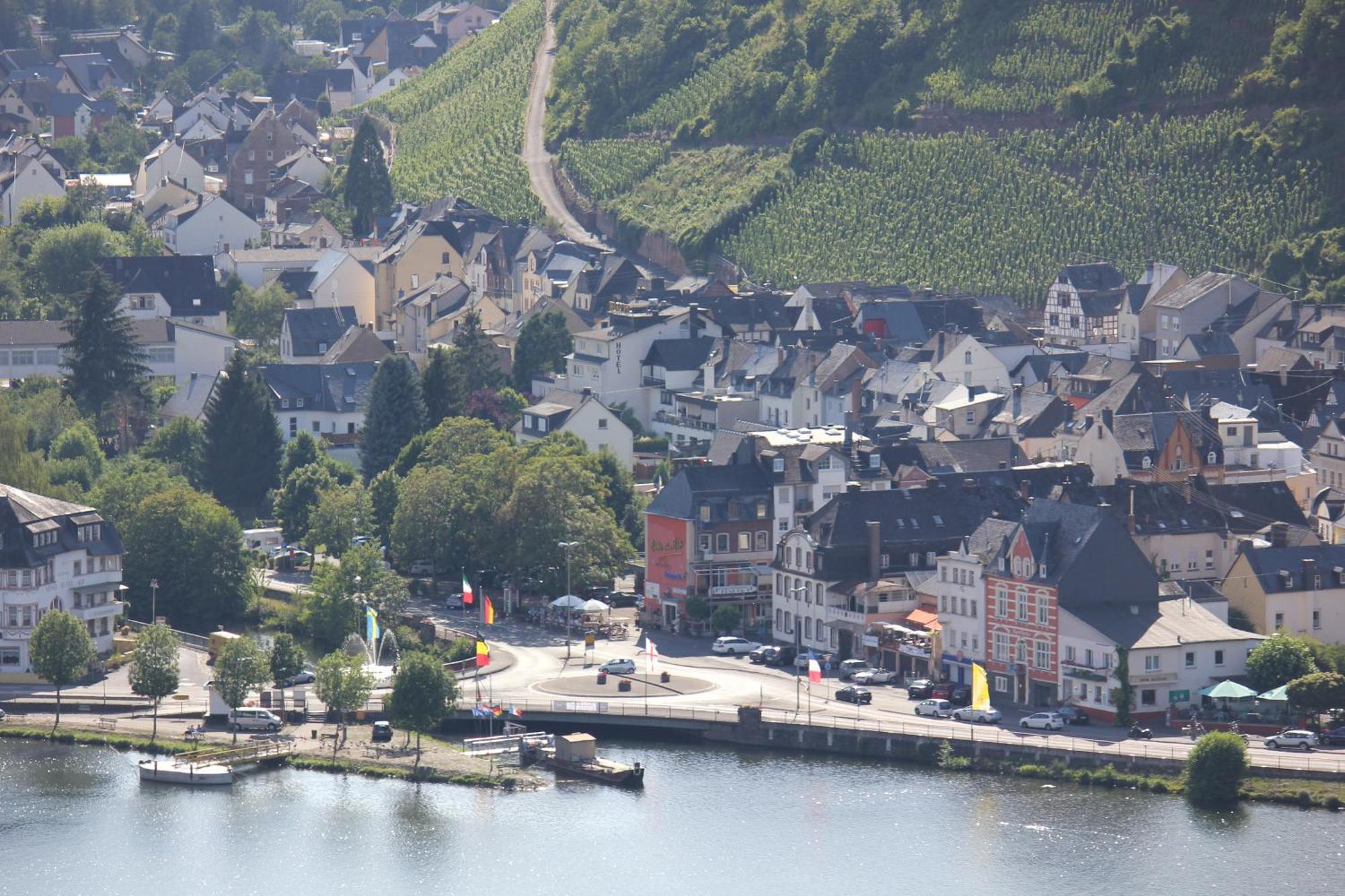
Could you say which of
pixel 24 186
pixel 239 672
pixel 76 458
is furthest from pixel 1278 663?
pixel 24 186

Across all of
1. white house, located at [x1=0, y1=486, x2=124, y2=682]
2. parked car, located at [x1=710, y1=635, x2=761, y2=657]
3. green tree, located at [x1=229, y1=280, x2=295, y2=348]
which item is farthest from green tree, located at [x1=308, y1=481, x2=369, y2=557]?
green tree, located at [x1=229, y1=280, x2=295, y2=348]

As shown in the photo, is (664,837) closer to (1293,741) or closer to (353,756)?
(353,756)

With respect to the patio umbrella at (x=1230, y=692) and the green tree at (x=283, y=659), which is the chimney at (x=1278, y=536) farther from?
the green tree at (x=283, y=659)

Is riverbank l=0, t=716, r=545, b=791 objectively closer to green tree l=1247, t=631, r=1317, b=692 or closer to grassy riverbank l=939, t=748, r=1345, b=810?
grassy riverbank l=939, t=748, r=1345, b=810

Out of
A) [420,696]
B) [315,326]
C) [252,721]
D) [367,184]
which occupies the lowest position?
[252,721]

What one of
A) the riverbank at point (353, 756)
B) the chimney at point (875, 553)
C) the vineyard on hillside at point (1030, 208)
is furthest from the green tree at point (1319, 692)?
the vineyard on hillside at point (1030, 208)

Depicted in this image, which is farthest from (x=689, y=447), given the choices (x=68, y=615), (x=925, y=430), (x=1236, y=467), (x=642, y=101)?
(x=642, y=101)

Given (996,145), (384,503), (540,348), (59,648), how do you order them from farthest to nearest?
(996,145) → (540,348) → (384,503) → (59,648)
